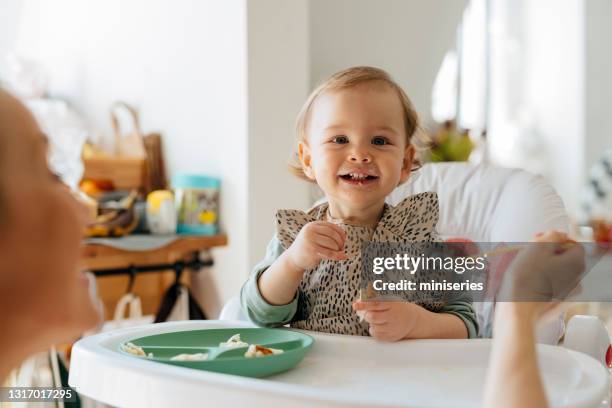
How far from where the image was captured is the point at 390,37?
248 cm

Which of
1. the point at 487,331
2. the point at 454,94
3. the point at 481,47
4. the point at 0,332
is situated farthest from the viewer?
the point at 481,47

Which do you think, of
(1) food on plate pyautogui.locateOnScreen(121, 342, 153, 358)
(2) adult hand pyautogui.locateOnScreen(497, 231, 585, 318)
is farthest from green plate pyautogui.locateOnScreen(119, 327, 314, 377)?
(2) adult hand pyautogui.locateOnScreen(497, 231, 585, 318)

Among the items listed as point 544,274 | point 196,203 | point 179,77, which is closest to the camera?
point 544,274

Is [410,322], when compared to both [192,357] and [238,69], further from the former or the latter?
[238,69]

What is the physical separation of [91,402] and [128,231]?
2.79ft

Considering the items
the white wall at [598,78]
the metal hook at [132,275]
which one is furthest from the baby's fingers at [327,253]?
the white wall at [598,78]

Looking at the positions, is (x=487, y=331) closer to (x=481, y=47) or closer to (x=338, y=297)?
(x=338, y=297)

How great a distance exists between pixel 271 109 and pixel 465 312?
1.18 meters

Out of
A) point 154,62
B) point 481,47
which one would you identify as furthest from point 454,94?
point 154,62

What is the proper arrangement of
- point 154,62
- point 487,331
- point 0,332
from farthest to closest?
point 154,62, point 487,331, point 0,332

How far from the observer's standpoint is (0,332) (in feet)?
1.50

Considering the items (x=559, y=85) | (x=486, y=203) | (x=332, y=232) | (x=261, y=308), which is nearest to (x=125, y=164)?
(x=486, y=203)

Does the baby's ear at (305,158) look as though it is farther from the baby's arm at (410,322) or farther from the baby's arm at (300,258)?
the baby's arm at (410,322)

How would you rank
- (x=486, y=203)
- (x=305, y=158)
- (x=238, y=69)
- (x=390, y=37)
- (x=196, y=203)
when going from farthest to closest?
(x=390, y=37)
(x=196, y=203)
(x=238, y=69)
(x=486, y=203)
(x=305, y=158)
